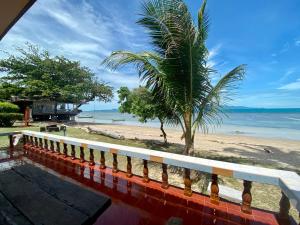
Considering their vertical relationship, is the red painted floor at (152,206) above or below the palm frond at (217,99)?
below

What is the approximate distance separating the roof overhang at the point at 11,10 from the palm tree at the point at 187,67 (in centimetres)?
266

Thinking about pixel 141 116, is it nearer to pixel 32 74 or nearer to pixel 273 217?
pixel 273 217

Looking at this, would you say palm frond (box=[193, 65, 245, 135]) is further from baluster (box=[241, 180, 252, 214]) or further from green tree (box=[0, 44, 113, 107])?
green tree (box=[0, 44, 113, 107])

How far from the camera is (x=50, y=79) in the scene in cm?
2959

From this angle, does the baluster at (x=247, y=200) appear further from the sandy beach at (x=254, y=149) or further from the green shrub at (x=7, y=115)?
the green shrub at (x=7, y=115)

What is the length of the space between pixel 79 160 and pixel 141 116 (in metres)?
8.14

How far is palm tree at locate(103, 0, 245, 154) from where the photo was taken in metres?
4.42

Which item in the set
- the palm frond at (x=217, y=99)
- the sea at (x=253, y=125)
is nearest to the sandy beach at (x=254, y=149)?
the sea at (x=253, y=125)

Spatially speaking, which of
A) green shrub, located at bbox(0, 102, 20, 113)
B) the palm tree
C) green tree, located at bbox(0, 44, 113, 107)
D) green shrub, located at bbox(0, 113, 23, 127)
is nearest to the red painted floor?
the palm tree

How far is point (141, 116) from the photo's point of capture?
478 inches

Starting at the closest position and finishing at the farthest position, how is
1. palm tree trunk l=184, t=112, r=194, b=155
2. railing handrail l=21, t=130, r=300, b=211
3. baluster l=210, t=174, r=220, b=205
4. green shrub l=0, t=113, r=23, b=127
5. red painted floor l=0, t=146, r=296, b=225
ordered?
railing handrail l=21, t=130, r=300, b=211 → red painted floor l=0, t=146, r=296, b=225 → baluster l=210, t=174, r=220, b=205 → palm tree trunk l=184, t=112, r=194, b=155 → green shrub l=0, t=113, r=23, b=127

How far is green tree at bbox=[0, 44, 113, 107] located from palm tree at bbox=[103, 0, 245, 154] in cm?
2596

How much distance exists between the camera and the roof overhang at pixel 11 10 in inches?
71.1

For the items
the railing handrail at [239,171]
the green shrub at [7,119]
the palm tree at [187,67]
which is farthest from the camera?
the green shrub at [7,119]
